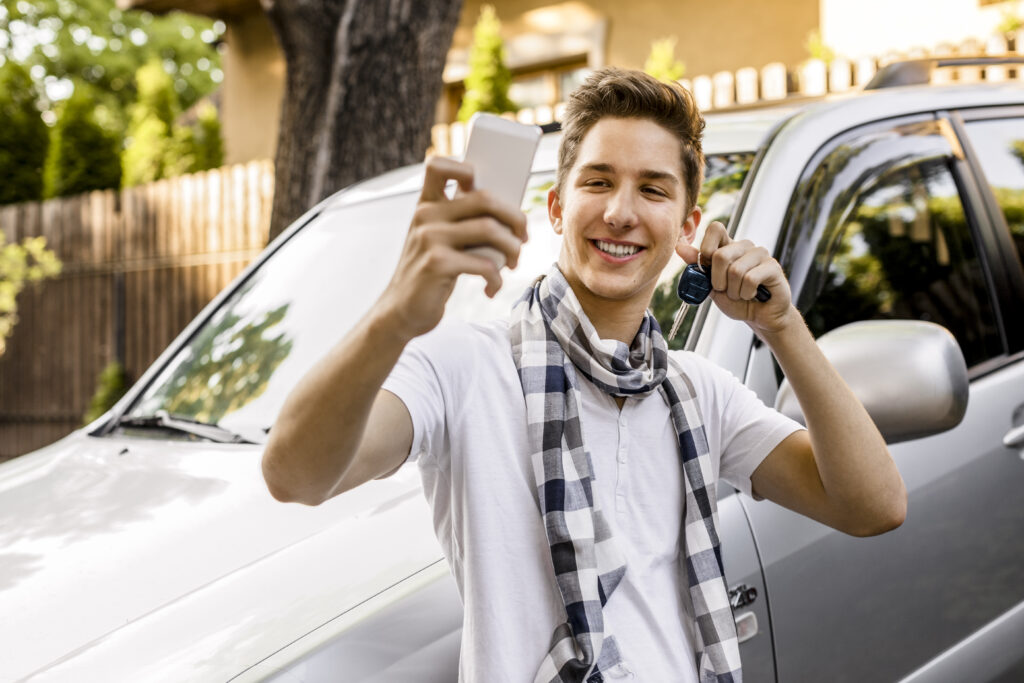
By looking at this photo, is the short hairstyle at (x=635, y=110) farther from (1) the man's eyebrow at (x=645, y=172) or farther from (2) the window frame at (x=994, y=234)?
(2) the window frame at (x=994, y=234)

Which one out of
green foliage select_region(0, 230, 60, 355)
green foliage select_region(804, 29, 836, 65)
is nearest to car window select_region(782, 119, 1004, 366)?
green foliage select_region(804, 29, 836, 65)

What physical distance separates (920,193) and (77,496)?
2258 millimetres

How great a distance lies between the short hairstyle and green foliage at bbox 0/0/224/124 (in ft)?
81.8

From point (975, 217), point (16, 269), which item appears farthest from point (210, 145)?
point (975, 217)

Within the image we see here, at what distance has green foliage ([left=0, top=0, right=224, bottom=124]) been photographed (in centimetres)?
2586

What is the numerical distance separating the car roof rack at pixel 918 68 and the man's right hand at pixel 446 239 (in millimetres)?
2397

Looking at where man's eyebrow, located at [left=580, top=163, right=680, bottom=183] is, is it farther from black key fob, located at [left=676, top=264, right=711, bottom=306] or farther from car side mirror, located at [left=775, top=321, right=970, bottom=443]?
car side mirror, located at [left=775, top=321, right=970, bottom=443]

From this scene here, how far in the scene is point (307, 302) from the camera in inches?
108

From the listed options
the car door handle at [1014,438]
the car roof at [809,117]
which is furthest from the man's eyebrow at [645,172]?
the car door handle at [1014,438]

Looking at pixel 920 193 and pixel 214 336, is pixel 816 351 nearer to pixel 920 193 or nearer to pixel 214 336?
pixel 920 193

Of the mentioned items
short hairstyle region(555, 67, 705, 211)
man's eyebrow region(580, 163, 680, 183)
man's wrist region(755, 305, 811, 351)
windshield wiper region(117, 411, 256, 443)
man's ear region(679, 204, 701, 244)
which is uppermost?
short hairstyle region(555, 67, 705, 211)

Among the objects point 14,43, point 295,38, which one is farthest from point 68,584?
point 14,43

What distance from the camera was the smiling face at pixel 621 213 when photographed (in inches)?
63.2

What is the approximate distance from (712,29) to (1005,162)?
846cm
